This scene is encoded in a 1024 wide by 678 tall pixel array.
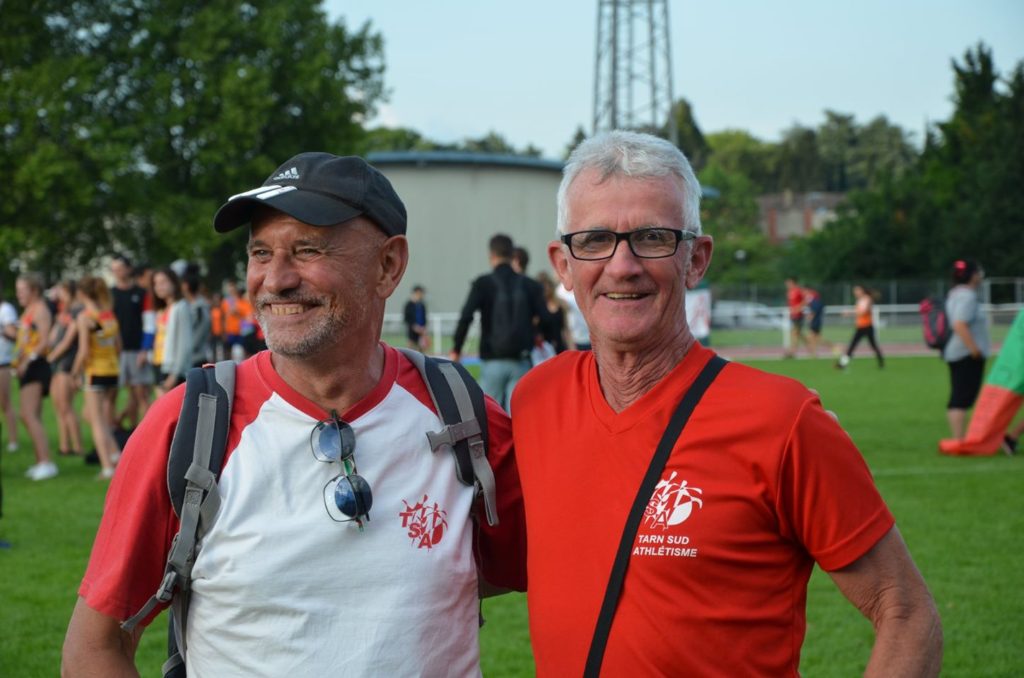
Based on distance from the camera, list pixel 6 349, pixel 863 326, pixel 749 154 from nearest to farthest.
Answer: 1. pixel 6 349
2. pixel 863 326
3. pixel 749 154

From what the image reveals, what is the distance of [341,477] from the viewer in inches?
107

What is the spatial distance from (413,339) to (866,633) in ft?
74.4

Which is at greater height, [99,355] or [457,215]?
[457,215]

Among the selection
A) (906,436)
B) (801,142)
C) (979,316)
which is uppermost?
(801,142)

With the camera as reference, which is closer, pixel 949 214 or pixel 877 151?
pixel 949 214

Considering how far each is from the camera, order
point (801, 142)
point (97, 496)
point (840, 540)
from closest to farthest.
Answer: point (840, 540)
point (97, 496)
point (801, 142)

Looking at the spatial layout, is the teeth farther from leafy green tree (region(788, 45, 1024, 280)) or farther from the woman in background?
leafy green tree (region(788, 45, 1024, 280))

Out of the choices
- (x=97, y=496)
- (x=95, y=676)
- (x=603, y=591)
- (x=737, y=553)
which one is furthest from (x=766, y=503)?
(x=97, y=496)

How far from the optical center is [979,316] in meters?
13.3

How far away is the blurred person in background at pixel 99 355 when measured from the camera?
39.2 feet

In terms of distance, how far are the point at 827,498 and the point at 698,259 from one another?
0.75 meters

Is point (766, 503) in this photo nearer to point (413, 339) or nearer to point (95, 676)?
point (95, 676)

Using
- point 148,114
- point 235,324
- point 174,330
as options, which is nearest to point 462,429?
point 174,330

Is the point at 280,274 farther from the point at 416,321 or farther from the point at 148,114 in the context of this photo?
the point at 148,114
